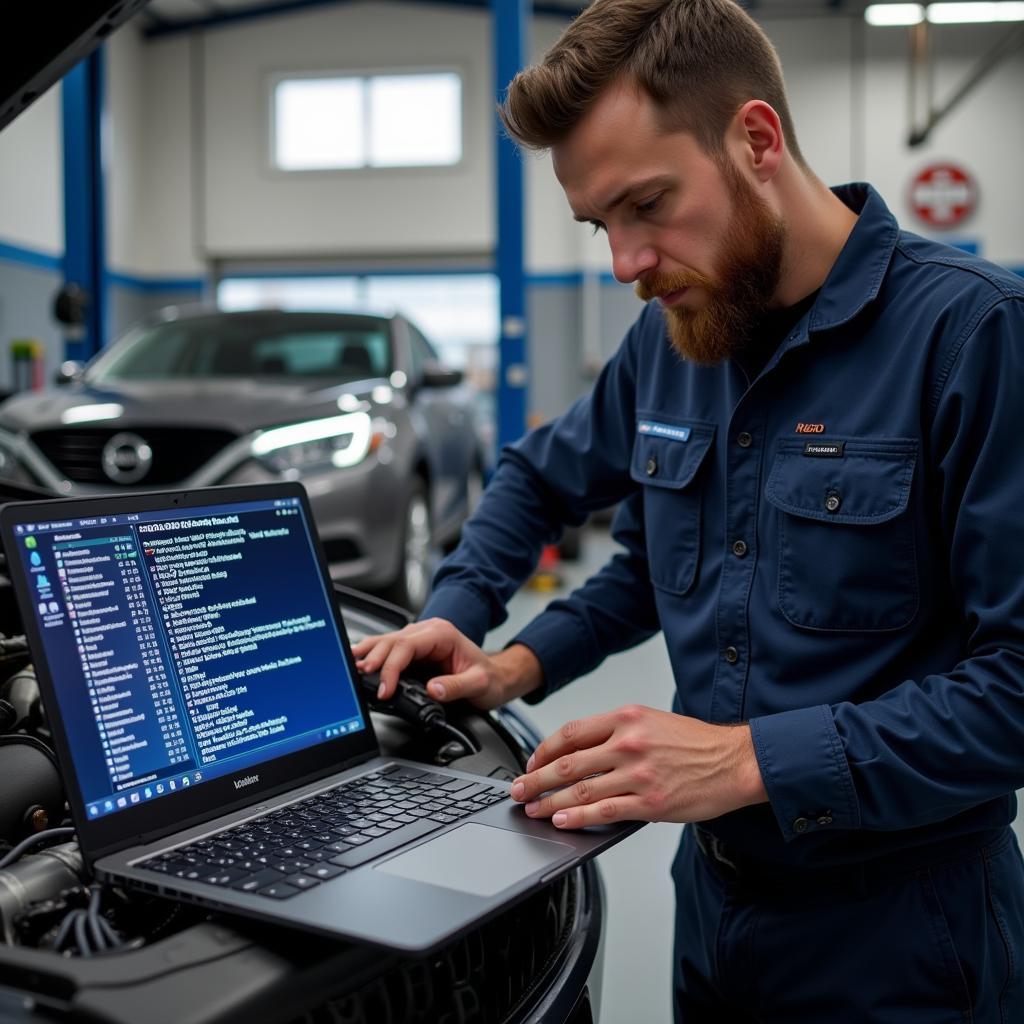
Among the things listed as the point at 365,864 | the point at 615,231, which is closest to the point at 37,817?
the point at 365,864

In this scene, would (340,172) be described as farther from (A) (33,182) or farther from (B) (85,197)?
(B) (85,197)

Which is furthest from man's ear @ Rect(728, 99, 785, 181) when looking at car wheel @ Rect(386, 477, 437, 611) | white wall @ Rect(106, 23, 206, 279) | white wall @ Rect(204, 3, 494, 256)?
white wall @ Rect(106, 23, 206, 279)

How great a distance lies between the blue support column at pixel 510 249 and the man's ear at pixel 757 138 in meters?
3.98

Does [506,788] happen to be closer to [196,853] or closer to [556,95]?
[196,853]

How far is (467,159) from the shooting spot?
1110cm

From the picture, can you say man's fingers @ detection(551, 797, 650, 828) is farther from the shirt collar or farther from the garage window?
the garage window

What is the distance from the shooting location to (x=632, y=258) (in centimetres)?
112

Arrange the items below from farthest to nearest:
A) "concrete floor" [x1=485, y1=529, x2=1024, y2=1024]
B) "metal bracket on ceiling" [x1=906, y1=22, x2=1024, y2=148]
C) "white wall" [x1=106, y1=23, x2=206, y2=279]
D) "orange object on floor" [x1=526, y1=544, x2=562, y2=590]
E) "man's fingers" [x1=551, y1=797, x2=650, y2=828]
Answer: "white wall" [x1=106, y1=23, x2=206, y2=279] → "metal bracket on ceiling" [x1=906, y1=22, x2=1024, y2=148] → "orange object on floor" [x1=526, y1=544, x2=562, y2=590] → "concrete floor" [x1=485, y1=529, x2=1024, y2=1024] → "man's fingers" [x1=551, y1=797, x2=650, y2=828]

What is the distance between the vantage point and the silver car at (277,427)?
3.61 metres

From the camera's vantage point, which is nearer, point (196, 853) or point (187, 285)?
point (196, 853)

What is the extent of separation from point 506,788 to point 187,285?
11.6 m

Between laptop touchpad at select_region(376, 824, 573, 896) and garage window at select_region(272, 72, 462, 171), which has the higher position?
garage window at select_region(272, 72, 462, 171)

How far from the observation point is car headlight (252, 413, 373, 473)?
3.55 meters

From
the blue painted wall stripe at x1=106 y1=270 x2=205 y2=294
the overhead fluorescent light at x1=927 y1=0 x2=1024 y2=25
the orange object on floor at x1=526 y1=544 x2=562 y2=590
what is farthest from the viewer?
the blue painted wall stripe at x1=106 y1=270 x2=205 y2=294
